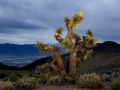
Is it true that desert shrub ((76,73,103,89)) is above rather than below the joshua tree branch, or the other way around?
below

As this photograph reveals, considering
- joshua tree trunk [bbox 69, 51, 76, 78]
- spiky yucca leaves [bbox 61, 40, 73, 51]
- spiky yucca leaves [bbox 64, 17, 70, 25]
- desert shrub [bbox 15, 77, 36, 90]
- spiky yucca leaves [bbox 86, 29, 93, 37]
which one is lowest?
desert shrub [bbox 15, 77, 36, 90]

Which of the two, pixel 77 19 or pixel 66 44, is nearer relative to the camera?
pixel 66 44

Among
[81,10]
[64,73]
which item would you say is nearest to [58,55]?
[64,73]

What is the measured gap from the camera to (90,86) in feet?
52.0

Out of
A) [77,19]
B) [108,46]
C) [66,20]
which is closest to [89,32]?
[77,19]

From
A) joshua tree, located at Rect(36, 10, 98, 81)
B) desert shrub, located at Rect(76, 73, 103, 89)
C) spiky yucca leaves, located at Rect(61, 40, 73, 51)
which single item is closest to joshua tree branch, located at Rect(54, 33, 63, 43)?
Answer: joshua tree, located at Rect(36, 10, 98, 81)

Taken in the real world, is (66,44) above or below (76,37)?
below

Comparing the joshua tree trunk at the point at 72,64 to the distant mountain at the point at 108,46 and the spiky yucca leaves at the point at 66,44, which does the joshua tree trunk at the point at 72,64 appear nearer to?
the spiky yucca leaves at the point at 66,44

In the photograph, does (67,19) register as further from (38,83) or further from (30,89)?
(30,89)

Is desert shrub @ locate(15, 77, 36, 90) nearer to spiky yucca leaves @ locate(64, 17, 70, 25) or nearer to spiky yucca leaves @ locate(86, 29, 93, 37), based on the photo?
spiky yucca leaves @ locate(64, 17, 70, 25)

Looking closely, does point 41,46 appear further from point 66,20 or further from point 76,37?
point 76,37

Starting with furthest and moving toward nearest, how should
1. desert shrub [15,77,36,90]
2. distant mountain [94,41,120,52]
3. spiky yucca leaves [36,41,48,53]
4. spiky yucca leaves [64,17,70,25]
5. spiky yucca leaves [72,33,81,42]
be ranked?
distant mountain [94,41,120,52], spiky yucca leaves [72,33,81,42], spiky yucca leaves [64,17,70,25], spiky yucca leaves [36,41,48,53], desert shrub [15,77,36,90]

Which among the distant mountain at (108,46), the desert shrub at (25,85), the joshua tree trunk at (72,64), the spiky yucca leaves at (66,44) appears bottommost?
the desert shrub at (25,85)

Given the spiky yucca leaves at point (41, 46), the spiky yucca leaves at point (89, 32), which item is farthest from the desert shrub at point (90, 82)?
the spiky yucca leaves at point (89, 32)
